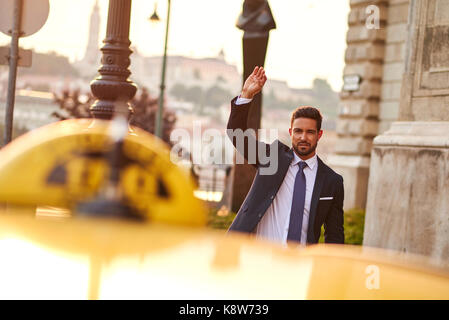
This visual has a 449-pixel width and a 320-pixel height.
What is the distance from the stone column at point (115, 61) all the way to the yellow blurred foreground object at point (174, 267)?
551cm

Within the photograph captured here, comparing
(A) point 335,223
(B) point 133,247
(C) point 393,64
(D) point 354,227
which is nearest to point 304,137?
(A) point 335,223

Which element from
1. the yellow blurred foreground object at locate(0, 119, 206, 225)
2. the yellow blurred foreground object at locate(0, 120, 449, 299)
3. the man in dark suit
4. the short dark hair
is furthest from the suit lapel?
the yellow blurred foreground object at locate(0, 119, 206, 225)

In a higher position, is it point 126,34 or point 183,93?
point 183,93

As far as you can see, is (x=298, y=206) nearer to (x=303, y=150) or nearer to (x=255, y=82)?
(x=303, y=150)

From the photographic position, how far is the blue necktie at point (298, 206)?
437 centimetres

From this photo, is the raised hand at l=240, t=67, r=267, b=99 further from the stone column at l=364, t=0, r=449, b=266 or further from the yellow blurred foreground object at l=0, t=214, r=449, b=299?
the stone column at l=364, t=0, r=449, b=266

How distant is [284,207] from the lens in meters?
4.50

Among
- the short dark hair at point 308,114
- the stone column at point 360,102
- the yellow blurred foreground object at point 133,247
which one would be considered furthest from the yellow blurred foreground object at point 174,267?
the stone column at point 360,102

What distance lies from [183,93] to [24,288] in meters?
161

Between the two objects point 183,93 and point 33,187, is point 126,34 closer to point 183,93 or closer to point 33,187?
point 33,187

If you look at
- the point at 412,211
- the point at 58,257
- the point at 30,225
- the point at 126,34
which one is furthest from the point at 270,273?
the point at 126,34

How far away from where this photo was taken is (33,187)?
2.44m
